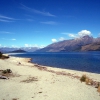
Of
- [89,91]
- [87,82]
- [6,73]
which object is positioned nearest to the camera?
[89,91]

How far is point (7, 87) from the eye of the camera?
16.8 metres

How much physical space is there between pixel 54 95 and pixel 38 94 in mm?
1430

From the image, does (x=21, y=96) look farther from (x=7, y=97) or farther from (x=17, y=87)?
(x=17, y=87)

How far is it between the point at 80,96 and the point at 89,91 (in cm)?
205

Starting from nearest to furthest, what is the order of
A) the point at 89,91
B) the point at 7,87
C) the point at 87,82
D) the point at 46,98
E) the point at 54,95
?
the point at 46,98 → the point at 54,95 → the point at 89,91 → the point at 7,87 → the point at 87,82

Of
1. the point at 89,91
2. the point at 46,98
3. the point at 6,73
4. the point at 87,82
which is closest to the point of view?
the point at 46,98

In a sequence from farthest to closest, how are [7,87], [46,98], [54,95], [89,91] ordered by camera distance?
1. [7,87]
2. [89,91]
3. [54,95]
4. [46,98]

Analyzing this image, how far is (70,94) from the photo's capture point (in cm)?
1452

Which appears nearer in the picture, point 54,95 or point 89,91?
point 54,95

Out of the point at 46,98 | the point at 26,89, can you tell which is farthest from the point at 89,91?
the point at 26,89

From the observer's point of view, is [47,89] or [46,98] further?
[47,89]

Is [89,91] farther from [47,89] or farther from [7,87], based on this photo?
[7,87]

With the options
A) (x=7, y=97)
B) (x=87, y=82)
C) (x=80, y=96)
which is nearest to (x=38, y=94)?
(x=7, y=97)

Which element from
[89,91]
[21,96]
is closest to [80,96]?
[89,91]
